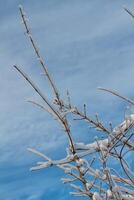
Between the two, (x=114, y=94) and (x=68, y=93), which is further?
(x=68, y=93)

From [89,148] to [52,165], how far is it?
26cm

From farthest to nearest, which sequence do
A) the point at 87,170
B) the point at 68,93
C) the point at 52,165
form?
the point at 68,93 → the point at 87,170 → the point at 52,165

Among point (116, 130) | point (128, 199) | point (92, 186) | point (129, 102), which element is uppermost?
point (129, 102)

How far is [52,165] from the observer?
2512mm

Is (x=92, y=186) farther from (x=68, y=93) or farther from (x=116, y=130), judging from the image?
(x=68, y=93)

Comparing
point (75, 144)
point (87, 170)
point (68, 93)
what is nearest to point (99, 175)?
point (87, 170)

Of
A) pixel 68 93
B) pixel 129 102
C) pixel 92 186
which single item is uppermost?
pixel 68 93

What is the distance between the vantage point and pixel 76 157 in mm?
2629

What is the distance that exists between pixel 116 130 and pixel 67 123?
38cm

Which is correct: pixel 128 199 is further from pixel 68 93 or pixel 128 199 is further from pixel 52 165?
pixel 68 93

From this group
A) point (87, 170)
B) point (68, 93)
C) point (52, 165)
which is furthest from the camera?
point (68, 93)

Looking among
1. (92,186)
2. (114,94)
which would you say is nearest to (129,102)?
(114,94)

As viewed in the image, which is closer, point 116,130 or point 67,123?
point 116,130

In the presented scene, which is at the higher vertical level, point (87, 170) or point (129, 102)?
point (129, 102)
